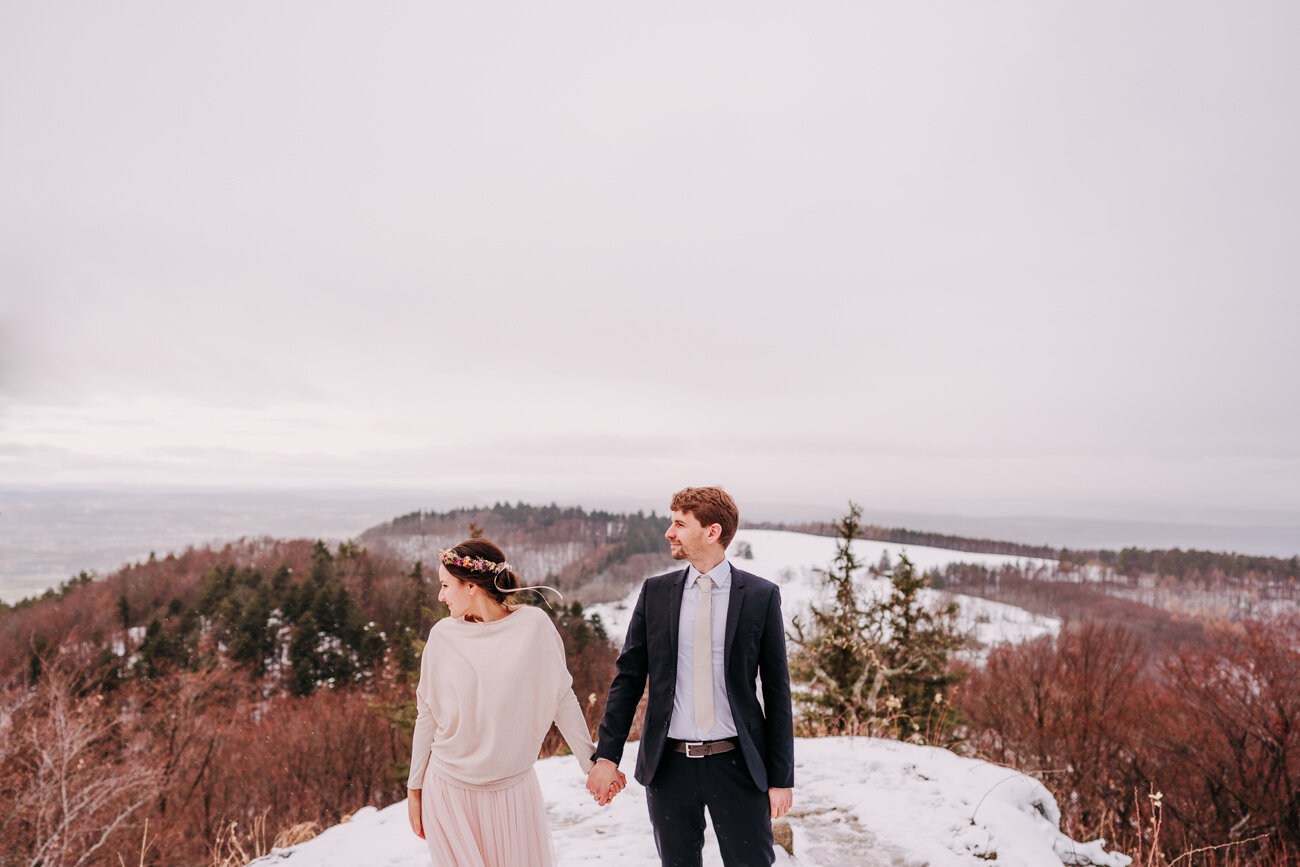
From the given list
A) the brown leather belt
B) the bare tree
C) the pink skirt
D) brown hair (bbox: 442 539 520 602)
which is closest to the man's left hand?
the brown leather belt

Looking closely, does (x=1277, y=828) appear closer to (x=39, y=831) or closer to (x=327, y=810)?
(x=327, y=810)

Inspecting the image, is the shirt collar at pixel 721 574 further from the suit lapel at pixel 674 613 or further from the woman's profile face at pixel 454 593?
the woman's profile face at pixel 454 593

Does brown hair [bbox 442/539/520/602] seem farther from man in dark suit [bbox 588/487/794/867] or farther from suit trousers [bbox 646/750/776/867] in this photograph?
suit trousers [bbox 646/750/776/867]

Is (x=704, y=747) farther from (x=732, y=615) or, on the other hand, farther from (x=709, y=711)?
(x=732, y=615)

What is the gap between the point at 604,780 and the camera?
9.00 feet

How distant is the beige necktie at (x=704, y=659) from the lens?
2.72m

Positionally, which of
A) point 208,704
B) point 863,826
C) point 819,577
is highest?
point 863,826

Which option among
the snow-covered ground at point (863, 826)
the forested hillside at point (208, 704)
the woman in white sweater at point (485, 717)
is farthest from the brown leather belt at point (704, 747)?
the forested hillside at point (208, 704)

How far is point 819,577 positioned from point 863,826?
87.0m

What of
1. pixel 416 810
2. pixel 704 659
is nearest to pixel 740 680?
pixel 704 659

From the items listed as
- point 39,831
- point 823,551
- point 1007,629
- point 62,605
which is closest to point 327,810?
point 39,831

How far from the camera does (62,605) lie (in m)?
54.7

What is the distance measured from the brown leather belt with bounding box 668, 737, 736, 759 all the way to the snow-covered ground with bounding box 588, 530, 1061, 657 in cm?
6705

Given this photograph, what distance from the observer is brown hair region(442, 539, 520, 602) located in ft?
8.59
